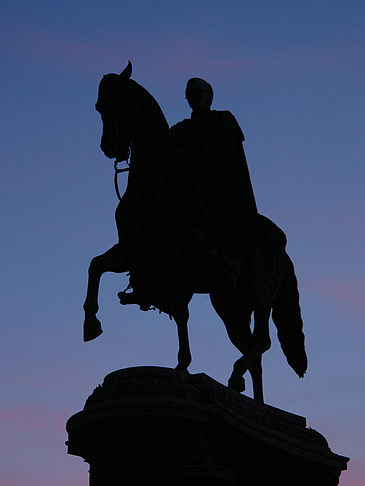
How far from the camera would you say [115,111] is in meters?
13.3

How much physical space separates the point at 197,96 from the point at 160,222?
2.30 metres

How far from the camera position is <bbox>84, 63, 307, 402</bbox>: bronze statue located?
13.4m

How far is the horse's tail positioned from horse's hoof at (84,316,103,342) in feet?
9.40

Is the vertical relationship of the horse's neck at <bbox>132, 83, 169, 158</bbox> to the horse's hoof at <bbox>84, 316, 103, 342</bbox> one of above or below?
above

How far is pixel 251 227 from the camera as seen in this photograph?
14.6 metres

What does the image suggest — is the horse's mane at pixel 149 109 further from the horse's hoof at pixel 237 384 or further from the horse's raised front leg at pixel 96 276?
the horse's hoof at pixel 237 384

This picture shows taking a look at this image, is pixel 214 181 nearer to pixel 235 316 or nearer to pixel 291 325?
pixel 235 316

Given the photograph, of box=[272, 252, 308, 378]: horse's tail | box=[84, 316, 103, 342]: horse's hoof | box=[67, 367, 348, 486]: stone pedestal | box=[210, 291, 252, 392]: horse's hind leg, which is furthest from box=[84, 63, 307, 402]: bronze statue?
box=[67, 367, 348, 486]: stone pedestal

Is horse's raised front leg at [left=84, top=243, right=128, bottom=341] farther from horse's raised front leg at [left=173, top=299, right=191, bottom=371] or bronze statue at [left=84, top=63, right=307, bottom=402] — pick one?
horse's raised front leg at [left=173, top=299, right=191, bottom=371]

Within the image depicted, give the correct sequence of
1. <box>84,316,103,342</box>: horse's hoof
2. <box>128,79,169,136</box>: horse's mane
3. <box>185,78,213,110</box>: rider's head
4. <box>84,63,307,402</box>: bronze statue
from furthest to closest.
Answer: <box>185,78,213,110</box>: rider's head < <box>128,79,169,136</box>: horse's mane < <box>84,63,307,402</box>: bronze statue < <box>84,316,103,342</box>: horse's hoof

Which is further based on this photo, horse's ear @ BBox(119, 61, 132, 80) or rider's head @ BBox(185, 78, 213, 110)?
rider's head @ BBox(185, 78, 213, 110)

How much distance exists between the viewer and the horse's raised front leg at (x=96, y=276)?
13164 millimetres

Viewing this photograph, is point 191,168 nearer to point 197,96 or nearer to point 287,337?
point 197,96

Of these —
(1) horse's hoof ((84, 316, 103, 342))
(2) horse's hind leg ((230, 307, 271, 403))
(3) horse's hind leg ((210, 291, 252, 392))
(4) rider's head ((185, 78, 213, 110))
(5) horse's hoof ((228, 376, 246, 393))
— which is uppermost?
(4) rider's head ((185, 78, 213, 110))
